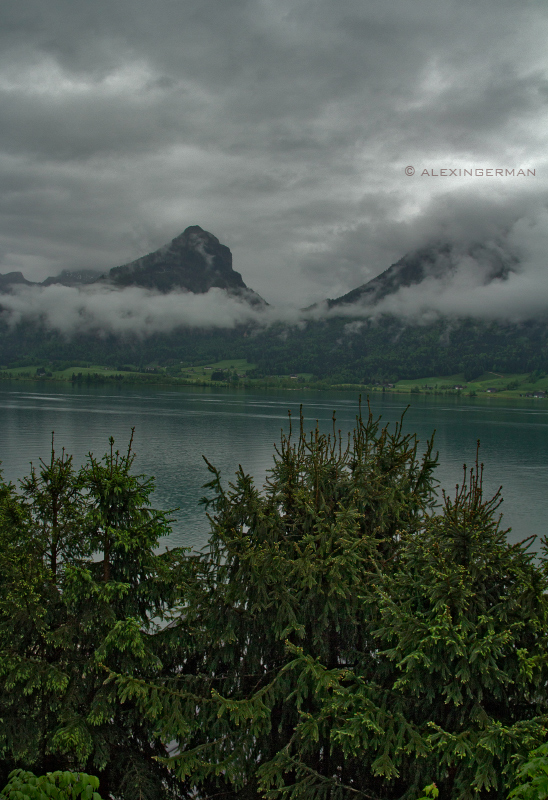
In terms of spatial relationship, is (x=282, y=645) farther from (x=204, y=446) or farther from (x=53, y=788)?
(x=204, y=446)

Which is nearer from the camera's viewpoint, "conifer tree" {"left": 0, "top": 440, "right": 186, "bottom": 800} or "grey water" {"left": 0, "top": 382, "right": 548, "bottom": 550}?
"conifer tree" {"left": 0, "top": 440, "right": 186, "bottom": 800}

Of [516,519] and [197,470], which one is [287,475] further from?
[197,470]

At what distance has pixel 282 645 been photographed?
1082 cm

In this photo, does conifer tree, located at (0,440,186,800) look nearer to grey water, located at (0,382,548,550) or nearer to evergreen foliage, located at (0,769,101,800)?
evergreen foliage, located at (0,769,101,800)

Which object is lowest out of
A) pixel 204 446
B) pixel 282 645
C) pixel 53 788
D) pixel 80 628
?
pixel 204 446

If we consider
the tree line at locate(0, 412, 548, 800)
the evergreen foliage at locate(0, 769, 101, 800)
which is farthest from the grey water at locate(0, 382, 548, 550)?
the evergreen foliage at locate(0, 769, 101, 800)

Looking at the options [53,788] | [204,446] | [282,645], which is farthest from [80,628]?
[204,446]

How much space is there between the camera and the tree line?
8.29m

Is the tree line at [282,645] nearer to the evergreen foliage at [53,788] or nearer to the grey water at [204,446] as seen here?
the evergreen foliage at [53,788]

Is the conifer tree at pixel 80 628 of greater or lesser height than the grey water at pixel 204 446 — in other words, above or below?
above

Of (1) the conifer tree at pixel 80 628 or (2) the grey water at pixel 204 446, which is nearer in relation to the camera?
(1) the conifer tree at pixel 80 628

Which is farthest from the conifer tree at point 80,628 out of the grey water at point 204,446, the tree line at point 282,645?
the grey water at point 204,446

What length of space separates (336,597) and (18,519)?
262 inches

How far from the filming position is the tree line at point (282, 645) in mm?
8289
